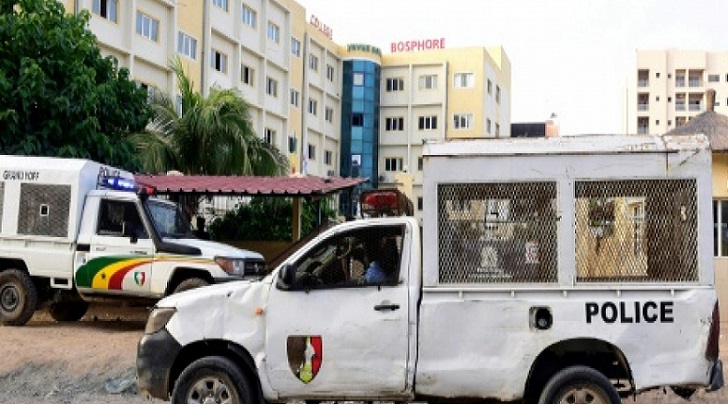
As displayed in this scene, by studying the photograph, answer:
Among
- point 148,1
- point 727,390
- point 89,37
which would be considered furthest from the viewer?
point 148,1

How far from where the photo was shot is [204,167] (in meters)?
21.2

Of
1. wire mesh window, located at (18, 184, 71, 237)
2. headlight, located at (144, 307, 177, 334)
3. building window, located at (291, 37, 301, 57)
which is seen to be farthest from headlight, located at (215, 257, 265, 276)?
building window, located at (291, 37, 301, 57)

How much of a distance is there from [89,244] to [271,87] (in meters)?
37.3

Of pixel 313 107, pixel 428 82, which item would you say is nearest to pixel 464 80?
pixel 428 82


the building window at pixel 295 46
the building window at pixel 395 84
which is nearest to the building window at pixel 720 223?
the building window at pixel 295 46

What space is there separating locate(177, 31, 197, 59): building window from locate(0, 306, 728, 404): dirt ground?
88.1 ft

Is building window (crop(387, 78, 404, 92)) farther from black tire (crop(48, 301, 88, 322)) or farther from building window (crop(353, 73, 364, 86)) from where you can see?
black tire (crop(48, 301, 88, 322))

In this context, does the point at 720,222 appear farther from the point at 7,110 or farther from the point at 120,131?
the point at 7,110

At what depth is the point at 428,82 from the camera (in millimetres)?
64562

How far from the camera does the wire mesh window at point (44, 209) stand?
1261cm

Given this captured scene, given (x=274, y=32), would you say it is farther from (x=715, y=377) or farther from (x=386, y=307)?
(x=715, y=377)

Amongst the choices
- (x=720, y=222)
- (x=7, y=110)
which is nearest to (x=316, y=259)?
(x=7, y=110)

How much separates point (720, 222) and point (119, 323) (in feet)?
45.0

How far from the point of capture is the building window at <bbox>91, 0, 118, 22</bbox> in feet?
104
